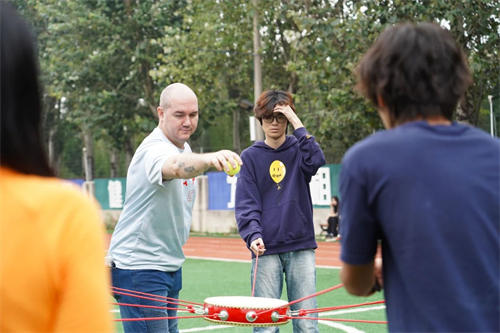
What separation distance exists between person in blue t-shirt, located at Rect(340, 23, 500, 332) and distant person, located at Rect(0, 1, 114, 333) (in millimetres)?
933

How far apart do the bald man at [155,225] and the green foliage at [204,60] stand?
461 inches

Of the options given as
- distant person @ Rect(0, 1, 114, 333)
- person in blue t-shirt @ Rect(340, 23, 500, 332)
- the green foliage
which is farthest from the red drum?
the green foliage

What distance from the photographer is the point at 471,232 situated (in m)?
2.29

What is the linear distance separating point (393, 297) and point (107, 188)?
28342 millimetres

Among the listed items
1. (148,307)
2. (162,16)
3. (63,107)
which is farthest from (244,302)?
(63,107)

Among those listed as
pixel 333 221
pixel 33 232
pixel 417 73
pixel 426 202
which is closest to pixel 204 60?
pixel 333 221

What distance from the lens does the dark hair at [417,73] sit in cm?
239

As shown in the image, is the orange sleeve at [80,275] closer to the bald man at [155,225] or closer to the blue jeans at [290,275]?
the bald man at [155,225]

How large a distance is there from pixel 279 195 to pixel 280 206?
9 cm

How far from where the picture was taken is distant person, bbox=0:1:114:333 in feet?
5.41

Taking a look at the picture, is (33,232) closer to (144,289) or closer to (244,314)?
(244,314)

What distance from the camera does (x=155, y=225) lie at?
4.70 meters

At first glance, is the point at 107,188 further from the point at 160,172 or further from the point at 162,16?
the point at 160,172

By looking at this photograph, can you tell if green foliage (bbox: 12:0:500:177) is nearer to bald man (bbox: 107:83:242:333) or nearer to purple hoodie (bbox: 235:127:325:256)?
purple hoodie (bbox: 235:127:325:256)
